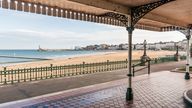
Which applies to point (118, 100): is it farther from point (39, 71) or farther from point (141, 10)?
point (39, 71)

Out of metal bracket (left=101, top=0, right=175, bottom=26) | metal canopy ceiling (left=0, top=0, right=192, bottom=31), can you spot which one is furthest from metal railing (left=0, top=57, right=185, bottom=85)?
metal bracket (left=101, top=0, right=175, bottom=26)

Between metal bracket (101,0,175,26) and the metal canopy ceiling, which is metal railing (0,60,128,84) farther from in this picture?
metal bracket (101,0,175,26)

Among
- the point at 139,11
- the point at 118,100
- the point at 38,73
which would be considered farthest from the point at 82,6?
the point at 38,73

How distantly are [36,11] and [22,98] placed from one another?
345 cm

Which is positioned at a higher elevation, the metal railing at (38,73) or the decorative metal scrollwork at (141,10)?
the decorative metal scrollwork at (141,10)

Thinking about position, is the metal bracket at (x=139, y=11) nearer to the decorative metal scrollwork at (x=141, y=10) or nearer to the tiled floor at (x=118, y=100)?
the decorative metal scrollwork at (x=141, y=10)

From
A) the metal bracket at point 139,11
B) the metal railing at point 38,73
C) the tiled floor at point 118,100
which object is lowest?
the tiled floor at point 118,100

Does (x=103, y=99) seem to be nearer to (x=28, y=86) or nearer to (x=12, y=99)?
(x=12, y=99)

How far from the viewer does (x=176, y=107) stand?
7680mm

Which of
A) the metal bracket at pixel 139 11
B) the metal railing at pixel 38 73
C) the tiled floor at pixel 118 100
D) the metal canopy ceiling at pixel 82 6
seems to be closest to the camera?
the metal canopy ceiling at pixel 82 6

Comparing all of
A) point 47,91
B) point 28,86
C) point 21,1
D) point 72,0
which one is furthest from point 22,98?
point 72,0

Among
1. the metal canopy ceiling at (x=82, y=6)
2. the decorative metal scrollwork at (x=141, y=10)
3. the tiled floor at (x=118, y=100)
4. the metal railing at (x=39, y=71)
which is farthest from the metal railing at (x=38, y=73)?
the decorative metal scrollwork at (x=141, y=10)

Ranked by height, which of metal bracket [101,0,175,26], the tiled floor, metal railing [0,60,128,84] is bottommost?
the tiled floor

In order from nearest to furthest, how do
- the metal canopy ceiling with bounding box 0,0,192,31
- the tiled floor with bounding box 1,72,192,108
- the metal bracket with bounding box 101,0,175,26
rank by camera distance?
the metal canopy ceiling with bounding box 0,0,192,31 → the tiled floor with bounding box 1,72,192,108 → the metal bracket with bounding box 101,0,175,26
